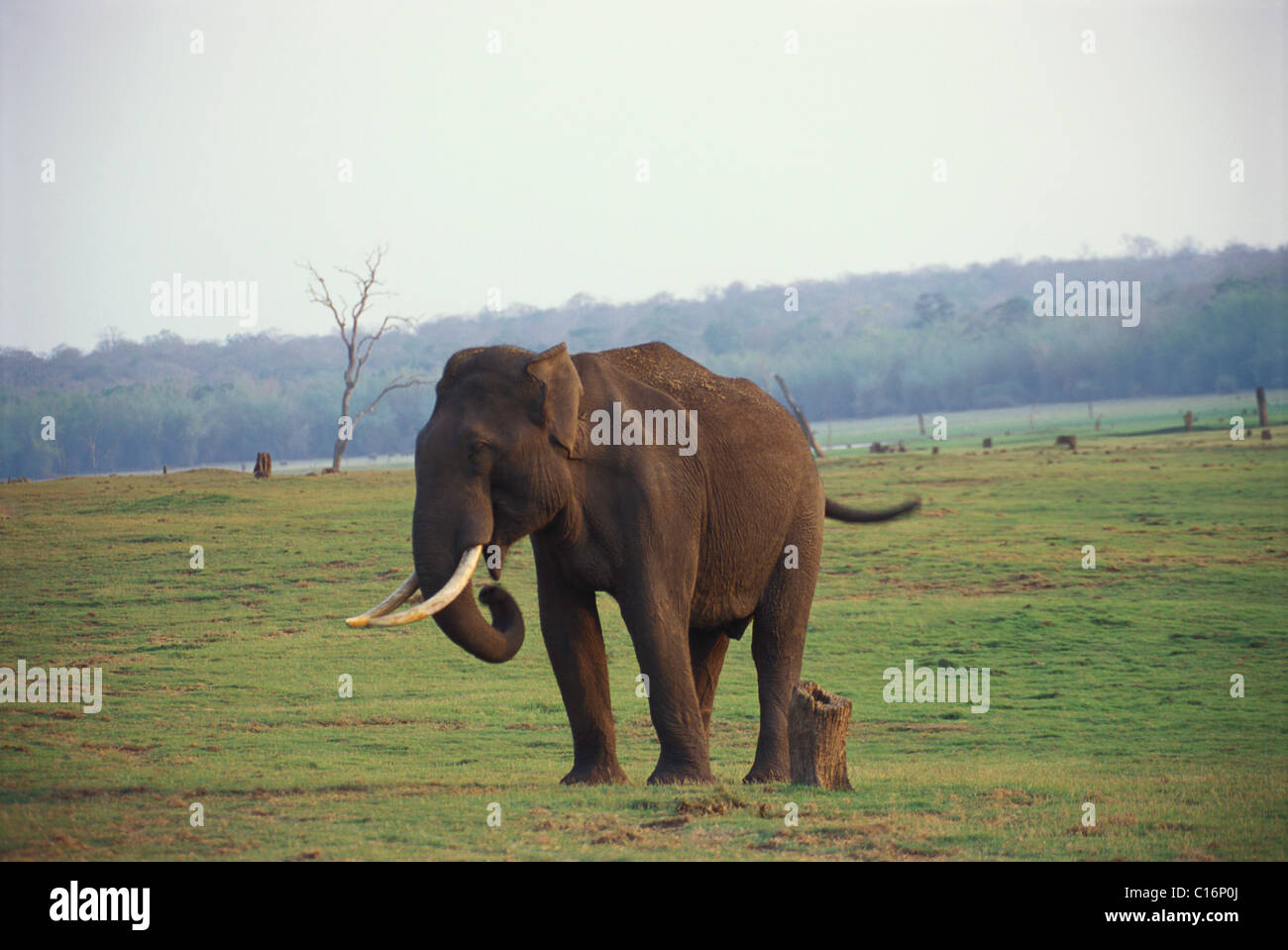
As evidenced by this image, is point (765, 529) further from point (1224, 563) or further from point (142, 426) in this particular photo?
point (142, 426)

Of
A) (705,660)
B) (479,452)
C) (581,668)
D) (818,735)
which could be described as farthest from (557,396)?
(818,735)

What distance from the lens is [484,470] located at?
10570 millimetres

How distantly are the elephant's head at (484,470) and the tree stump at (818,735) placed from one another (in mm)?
2224

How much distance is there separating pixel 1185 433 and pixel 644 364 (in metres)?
48.8

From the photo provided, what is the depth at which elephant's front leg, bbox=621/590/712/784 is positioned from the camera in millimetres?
11000

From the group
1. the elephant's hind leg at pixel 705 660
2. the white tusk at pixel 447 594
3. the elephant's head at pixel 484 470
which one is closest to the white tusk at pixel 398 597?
the elephant's head at pixel 484 470

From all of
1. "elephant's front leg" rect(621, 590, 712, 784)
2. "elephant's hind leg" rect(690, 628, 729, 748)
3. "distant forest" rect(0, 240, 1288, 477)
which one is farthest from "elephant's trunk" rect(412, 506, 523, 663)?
"distant forest" rect(0, 240, 1288, 477)

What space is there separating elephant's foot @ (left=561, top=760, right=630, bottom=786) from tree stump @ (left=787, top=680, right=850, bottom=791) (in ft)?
4.43

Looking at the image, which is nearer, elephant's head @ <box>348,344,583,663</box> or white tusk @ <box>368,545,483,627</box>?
white tusk @ <box>368,545,483,627</box>

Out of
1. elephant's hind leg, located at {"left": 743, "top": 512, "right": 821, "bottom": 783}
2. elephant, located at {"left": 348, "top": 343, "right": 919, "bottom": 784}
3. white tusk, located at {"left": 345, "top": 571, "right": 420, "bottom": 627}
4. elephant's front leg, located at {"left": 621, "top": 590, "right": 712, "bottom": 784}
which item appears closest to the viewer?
elephant, located at {"left": 348, "top": 343, "right": 919, "bottom": 784}

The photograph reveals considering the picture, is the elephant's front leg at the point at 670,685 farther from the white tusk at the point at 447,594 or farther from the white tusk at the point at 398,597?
the white tusk at the point at 398,597

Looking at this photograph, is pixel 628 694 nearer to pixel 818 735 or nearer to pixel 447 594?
pixel 818 735

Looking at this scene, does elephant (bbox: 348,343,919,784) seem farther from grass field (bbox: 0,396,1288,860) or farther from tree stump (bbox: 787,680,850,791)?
grass field (bbox: 0,396,1288,860)

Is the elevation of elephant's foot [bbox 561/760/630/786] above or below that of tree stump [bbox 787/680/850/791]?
below
